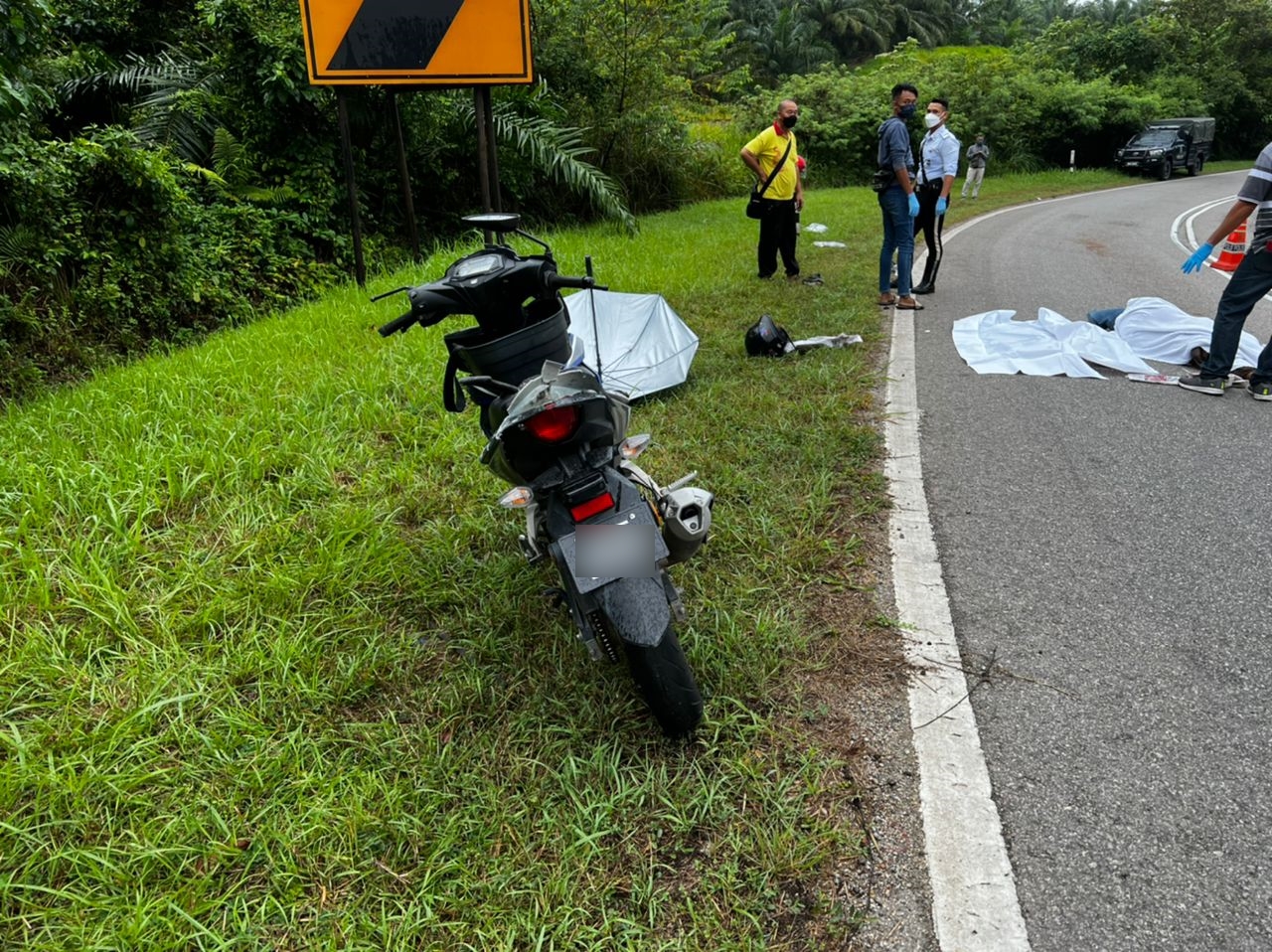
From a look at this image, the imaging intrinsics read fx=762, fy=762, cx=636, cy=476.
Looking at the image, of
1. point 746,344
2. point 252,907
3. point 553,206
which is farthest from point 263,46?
point 252,907

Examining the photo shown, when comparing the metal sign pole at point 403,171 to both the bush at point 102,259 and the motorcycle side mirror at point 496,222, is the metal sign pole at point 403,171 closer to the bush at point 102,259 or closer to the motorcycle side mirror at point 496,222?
the bush at point 102,259

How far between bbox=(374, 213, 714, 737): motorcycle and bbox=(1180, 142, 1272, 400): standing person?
186 inches

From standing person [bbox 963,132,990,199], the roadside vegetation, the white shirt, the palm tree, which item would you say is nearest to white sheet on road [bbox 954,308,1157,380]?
the white shirt

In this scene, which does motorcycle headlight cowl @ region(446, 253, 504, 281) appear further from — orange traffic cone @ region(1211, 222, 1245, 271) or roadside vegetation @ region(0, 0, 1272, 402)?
orange traffic cone @ region(1211, 222, 1245, 271)

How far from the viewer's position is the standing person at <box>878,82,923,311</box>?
23.8 ft

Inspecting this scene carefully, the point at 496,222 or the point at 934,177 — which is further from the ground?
the point at 496,222

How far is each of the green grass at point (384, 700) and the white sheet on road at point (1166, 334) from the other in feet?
11.3

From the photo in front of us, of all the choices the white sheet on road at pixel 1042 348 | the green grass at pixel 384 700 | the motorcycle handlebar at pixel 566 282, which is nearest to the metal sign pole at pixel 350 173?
the green grass at pixel 384 700

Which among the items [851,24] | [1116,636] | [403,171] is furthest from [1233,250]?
[851,24]

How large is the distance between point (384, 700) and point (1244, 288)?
590 cm

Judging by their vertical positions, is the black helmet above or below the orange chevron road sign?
below

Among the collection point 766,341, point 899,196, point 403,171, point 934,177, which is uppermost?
point 403,171

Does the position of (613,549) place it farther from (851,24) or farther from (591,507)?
(851,24)

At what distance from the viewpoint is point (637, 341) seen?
5293 millimetres
